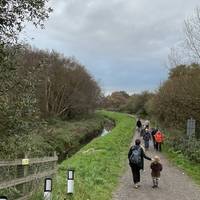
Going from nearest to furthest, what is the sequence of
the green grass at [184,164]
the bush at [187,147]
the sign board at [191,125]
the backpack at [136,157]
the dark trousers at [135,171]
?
the backpack at [136,157] → the dark trousers at [135,171] → the green grass at [184,164] → the bush at [187,147] → the sign board at [191,125]

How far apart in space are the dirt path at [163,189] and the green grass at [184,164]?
0.50 metres

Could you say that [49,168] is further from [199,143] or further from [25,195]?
[199,143]

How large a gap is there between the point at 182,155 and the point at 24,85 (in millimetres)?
20113

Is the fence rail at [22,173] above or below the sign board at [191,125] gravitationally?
below

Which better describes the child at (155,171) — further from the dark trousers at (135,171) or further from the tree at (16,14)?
the tree at (16,14)

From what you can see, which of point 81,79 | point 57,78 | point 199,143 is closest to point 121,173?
point 199,143

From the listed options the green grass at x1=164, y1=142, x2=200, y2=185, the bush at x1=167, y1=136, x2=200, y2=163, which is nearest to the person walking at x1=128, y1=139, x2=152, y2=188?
the green grass at x1=164, y1=142, x2=200, y2=185

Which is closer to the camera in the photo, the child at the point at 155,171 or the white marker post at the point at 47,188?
the white marker post at the point at 47,188

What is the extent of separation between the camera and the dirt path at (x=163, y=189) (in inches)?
605

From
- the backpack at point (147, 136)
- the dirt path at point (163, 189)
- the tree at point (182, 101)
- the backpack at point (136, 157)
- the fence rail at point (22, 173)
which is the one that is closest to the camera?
the fence rail at point (22, 173)

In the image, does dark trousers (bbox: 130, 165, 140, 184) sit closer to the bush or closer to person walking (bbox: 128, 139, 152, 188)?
person walking (bbox: 128, 139, 152, 188)

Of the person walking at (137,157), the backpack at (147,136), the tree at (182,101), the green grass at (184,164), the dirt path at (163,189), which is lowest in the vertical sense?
the dirt path at (163,189)

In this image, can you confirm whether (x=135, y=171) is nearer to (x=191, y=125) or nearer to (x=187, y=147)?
(x=191, y=125)

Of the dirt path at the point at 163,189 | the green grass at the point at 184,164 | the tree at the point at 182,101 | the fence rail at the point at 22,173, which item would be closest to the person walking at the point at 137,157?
the dirt path at the point at 163,189
